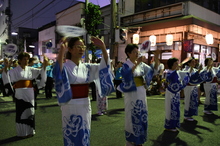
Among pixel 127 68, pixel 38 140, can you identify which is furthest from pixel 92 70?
pixel 38 140

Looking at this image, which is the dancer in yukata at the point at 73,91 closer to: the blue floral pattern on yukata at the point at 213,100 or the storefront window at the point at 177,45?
the blue floral pattern on yukata at the point at 213,100

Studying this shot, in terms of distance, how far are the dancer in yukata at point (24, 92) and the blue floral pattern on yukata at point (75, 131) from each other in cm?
206

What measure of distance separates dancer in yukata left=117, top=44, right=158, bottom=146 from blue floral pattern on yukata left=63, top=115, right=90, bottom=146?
1.25 m

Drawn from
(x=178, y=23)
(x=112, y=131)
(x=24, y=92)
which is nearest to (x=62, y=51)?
(x=24, y=92)

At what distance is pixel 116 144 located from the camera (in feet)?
12.5

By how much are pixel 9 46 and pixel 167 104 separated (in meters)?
7.05

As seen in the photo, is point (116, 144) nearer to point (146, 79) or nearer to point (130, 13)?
point (146, 79)

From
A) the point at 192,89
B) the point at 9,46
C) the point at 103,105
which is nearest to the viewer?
the point at 192,89

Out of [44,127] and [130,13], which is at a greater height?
[130,13]

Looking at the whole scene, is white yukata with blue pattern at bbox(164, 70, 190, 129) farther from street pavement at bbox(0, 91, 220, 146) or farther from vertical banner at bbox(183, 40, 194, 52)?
vertical banner at bbox(183, 40, 194, 52)

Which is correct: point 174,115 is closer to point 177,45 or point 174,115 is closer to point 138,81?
point 138,81

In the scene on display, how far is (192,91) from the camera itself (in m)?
5.67

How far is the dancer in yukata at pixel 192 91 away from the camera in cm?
536

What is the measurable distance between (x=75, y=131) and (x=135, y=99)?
4.54ft
